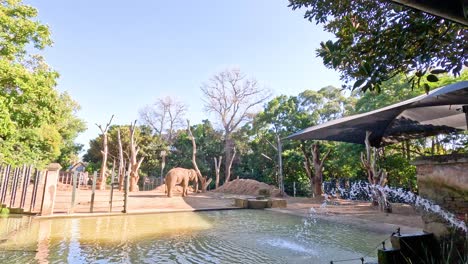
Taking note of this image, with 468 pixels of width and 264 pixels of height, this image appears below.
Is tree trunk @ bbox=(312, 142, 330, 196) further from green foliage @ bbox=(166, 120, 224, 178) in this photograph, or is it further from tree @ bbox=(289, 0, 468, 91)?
tree @ bbox=(289, 0, 468, 91)

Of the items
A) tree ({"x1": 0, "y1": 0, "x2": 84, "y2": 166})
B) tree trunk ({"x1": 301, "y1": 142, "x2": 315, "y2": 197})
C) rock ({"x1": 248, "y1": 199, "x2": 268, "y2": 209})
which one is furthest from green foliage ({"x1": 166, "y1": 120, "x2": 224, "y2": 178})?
tree ({"x1": 0, "y1": 0, "x2": 84, "y2": 166})

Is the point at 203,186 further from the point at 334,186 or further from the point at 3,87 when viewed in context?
the point at 3,87

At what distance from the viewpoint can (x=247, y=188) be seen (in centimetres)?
1900

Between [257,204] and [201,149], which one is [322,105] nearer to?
[201,149]

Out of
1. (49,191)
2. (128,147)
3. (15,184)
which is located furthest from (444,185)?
(128,147)

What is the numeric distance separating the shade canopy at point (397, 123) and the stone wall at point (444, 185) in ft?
3.77

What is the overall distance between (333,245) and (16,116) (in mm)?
8307

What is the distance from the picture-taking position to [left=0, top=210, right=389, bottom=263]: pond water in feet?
14.7

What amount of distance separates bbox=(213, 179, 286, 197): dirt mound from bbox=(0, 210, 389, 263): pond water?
9145mm

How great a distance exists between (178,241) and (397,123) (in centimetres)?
598

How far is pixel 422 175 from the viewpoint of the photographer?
12.7 feet

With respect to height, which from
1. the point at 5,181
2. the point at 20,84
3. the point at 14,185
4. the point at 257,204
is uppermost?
the point at 20,84

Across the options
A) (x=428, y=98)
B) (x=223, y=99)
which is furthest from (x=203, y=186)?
(x=428, y=98)

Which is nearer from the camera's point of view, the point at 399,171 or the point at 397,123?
the point at 397,123
